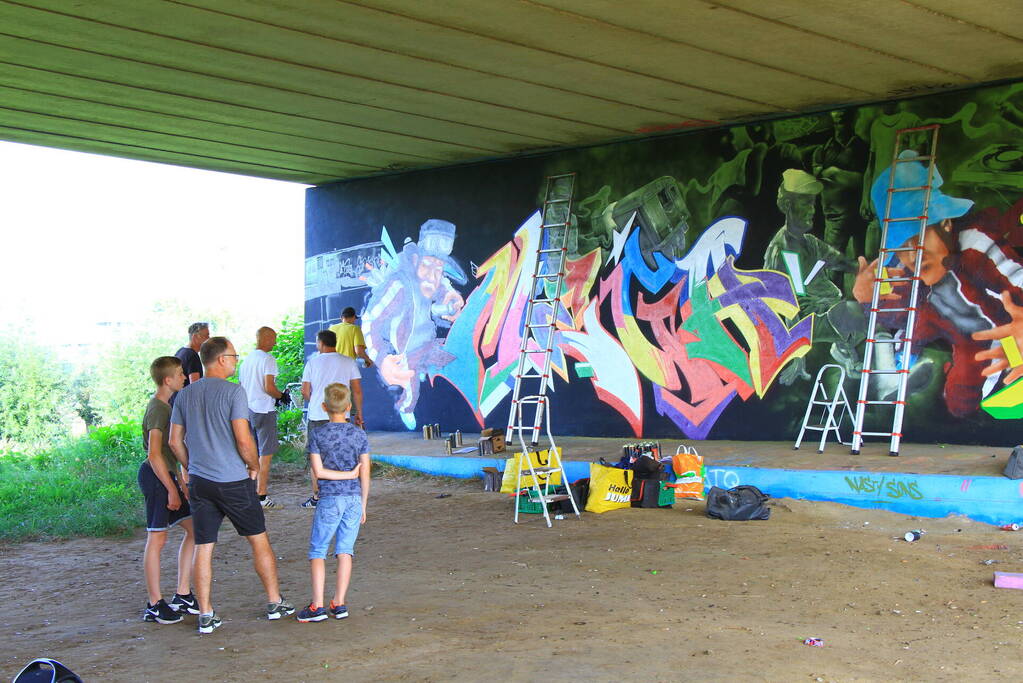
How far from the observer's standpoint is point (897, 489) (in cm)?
829

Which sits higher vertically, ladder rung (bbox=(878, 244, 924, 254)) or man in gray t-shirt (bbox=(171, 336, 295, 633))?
ladder rung (bbox=(878, 244, 924, 254))

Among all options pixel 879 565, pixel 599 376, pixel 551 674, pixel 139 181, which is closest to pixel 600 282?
pixel 599 376

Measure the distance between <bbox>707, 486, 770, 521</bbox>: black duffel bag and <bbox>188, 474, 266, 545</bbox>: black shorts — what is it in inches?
171

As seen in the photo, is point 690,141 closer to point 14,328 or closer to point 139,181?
point 14,328

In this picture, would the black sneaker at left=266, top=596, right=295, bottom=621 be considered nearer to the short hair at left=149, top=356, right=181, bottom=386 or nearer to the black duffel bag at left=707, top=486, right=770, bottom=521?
the short hair at left=149, top=356, right=181, bottom=386

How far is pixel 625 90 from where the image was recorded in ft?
31.4

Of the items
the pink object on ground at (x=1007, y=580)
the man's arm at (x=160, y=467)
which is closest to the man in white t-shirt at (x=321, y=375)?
the man's arm at (x=160, y=467)

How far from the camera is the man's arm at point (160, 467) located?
5816 mm

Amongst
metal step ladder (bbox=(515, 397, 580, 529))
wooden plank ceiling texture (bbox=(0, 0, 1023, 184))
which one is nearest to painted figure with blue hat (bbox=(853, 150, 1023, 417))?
wooden plank ceiling texture (bbox=(0, 0, 1023, 184))

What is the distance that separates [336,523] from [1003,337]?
22.2 feet

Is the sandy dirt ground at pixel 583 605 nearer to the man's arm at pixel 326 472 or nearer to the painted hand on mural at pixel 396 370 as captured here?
the man's arm at pixel 326 472

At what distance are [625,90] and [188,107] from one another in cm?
463

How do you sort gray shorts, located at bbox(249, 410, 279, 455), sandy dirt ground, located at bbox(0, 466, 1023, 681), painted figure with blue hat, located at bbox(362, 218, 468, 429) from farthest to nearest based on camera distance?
painted figure with blue hat, located at bbox(362, 218, 468, 429), gray shorts, located at bbox(249, 410, 279, 455), sandy dirt ground, located at bbox(0, 466, 1023, 681)

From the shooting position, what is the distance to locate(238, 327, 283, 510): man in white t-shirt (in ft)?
31.1
